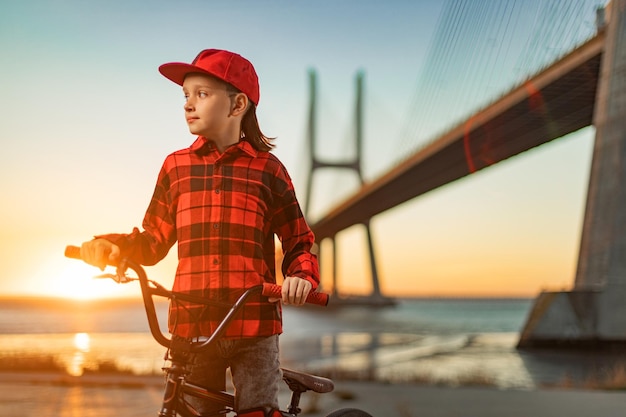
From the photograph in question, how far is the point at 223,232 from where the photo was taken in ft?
6.22

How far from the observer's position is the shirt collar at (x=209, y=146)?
6.44 feet

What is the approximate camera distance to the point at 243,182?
1.94 m

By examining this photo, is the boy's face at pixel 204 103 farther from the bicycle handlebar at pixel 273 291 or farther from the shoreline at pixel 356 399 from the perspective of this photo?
the shoreline at pixel 356 399

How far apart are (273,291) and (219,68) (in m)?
0.56

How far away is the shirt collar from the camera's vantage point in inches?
77.2

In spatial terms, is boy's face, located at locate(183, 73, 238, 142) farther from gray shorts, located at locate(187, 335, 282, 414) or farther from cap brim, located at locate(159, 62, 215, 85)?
gray shorts, located at locate(187, 335, 282, 414)

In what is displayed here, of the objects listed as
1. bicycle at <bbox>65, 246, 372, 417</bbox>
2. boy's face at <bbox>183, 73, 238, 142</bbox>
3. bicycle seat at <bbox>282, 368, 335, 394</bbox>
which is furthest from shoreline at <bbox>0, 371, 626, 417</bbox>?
boy's face at <bbox>183, 73, 238, 142</bbox>

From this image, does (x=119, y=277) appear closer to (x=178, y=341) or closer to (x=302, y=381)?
(x=178, y=341)

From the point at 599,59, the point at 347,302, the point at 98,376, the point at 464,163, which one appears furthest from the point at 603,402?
the point at 347,302

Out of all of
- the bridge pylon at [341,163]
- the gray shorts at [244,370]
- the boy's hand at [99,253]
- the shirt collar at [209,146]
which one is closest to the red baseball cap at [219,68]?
the shirt collar at [209,146]

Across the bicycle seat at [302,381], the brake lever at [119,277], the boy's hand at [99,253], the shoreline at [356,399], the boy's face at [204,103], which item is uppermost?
the boy's face at [204,103]

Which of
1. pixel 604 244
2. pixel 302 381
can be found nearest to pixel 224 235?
pixel 302 381

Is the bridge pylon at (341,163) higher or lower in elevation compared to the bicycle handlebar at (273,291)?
higher

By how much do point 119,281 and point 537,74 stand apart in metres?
15.3
